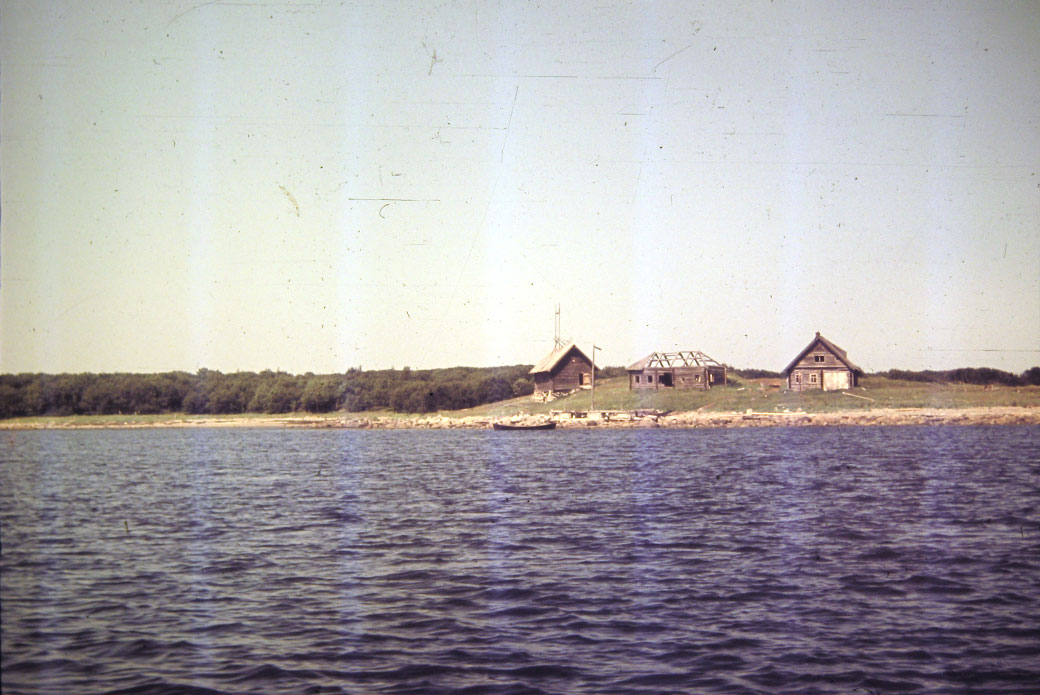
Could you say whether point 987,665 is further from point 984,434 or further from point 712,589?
point 984,434

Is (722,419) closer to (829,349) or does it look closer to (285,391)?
(829,349)

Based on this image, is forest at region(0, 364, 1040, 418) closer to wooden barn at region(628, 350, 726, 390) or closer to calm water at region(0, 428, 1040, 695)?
wooden barn at region(628, 350, 726, 390)

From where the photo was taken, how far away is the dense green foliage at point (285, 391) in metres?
85.9

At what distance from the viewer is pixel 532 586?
14195mm

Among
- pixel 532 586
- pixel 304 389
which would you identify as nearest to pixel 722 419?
pixel 304 389

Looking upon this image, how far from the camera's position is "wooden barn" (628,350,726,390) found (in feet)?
260

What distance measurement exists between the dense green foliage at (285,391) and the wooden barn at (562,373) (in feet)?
20.2

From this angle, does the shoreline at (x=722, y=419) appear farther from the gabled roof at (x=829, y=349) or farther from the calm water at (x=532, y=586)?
the calm water at (x=532, y=586)

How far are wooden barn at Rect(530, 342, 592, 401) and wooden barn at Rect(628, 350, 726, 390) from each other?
664 centimetres

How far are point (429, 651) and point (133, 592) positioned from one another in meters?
5.97

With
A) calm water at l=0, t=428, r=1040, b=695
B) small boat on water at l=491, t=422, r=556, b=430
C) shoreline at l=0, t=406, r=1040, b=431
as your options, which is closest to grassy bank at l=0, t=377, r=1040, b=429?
shoreline at l=0, t=406, r=1040, b=431

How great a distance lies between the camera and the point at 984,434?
180ft

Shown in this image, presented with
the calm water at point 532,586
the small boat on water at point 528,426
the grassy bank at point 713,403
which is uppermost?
the grassy bank at point 713,403

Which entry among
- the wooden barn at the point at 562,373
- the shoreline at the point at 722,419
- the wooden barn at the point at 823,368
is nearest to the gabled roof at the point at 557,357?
the wooden barn at the point at 562,373
